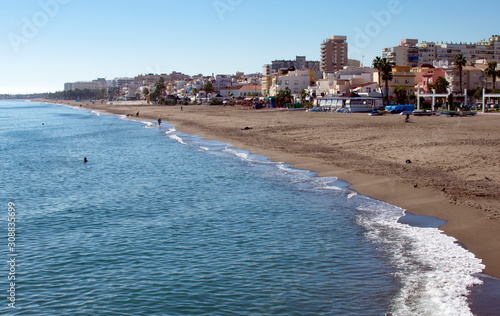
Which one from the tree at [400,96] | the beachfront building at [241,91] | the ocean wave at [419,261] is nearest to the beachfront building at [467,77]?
the tree at [400,96]

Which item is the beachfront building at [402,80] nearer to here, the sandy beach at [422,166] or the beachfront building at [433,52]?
the sandy beach at [422,166]

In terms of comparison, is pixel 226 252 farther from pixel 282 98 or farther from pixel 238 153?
pixel 282 98

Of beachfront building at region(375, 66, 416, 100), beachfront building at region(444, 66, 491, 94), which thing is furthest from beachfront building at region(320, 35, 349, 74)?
beachfront building at region(444, 66, 491, 94)

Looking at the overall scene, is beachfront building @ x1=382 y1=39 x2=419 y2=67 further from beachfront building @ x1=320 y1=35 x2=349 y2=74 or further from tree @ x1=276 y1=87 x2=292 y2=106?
tree @ x1=276 y1=87 x2=292 y2=106

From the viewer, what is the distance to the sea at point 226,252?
10.3m

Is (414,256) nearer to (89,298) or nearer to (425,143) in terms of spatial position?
(89,298)

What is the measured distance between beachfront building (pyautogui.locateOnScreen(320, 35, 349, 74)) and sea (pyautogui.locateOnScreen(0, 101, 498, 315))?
168711mm

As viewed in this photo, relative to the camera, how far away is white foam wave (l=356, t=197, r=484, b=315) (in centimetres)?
977

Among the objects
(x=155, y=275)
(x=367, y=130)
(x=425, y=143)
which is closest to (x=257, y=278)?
(x=155, y=275)

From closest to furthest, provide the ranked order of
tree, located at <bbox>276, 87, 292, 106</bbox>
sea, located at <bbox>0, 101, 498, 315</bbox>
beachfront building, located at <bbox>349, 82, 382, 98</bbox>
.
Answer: sea, located at <bbox>0, 101, 498, 315</bbox> → beachfront building, located at <bbox>349, 82, 382, 98</bbox> → tree, located at <bbox>276, 87, 292, 106</bbox>

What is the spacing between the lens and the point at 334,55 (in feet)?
620

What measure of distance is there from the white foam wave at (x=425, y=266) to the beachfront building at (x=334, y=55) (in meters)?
177

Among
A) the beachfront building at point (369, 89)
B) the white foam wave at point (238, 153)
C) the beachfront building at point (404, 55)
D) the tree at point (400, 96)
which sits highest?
the beachfront building at point (404, 55)

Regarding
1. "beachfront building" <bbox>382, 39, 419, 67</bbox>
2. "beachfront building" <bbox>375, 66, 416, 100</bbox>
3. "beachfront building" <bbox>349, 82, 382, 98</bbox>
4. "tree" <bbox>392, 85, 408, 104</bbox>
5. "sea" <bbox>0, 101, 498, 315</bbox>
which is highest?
"beachfront building" <bbox>382, 39, 419, 67</bbox>
